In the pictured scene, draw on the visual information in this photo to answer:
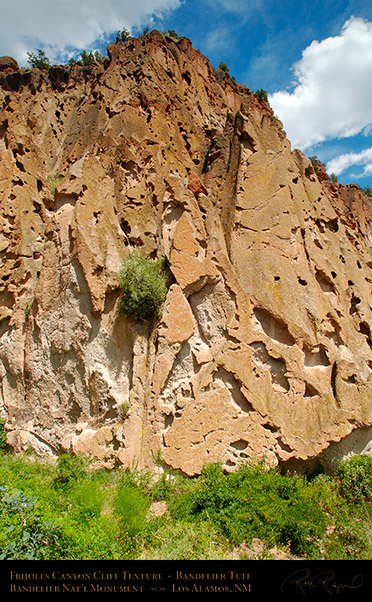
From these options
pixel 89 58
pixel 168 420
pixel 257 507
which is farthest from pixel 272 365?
pixel 89 58

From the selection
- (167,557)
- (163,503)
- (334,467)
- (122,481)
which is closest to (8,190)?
(122,481)

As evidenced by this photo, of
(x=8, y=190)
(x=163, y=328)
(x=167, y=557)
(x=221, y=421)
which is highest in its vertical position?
(x=8, y=190)

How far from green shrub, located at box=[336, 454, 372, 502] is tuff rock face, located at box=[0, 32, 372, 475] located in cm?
33

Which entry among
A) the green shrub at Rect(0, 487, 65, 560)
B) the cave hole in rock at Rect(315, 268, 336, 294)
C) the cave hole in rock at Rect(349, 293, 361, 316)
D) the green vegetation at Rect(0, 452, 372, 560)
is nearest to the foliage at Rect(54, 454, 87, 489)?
the green vegetation at Rect(0, 452, 372, 560)

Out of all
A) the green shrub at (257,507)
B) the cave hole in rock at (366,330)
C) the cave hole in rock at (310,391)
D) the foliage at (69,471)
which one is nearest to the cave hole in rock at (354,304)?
the cave hole in rock at (366,330)

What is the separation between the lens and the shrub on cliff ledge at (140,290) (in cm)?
885

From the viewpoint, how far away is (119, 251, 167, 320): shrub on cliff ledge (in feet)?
29.0

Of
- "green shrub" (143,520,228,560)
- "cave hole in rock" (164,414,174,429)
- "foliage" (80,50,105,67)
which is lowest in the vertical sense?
"green shrub" (143,520,228,560)

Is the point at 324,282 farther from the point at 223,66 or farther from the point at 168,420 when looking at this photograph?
the point at 223,66

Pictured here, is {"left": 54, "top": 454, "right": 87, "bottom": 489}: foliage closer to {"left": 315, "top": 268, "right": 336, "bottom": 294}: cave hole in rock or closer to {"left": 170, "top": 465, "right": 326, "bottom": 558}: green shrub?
{"left": 170, "top": 465, "right": 326, "bottom": 558}: green shrub

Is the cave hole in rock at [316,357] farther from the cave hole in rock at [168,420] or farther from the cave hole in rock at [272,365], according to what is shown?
the cave hole in rock at [168,420]
